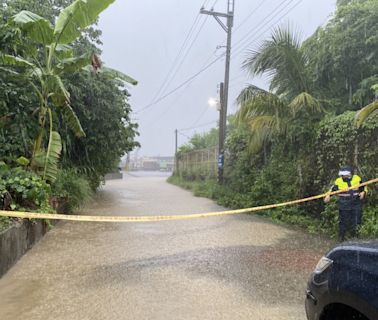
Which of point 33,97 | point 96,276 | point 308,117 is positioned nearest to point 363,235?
point 308,117

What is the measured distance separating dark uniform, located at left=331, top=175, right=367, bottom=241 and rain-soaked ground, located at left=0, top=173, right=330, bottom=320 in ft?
1.67

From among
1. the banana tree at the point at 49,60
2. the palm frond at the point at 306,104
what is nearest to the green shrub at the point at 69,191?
the banana tree at the point at 49,60

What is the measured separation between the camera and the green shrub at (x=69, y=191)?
10.3 meters

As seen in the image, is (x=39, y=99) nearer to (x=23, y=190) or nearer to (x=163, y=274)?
(x=23, y=190)

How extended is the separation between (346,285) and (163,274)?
11.3ft

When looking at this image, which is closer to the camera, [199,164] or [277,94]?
[277,94]

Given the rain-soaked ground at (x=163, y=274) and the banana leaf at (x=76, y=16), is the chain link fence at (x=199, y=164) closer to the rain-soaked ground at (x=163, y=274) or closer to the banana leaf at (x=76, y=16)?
the rain-soaked ground at (x=163, y=274)

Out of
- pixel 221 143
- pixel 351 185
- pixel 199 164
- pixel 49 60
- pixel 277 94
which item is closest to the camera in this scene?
pixel 351 185

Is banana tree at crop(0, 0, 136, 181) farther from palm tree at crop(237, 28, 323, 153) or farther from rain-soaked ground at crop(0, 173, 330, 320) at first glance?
palm tree at crop(237, 28, 323, 153)

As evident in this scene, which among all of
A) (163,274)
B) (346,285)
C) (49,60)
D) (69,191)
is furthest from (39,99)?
(346,285)

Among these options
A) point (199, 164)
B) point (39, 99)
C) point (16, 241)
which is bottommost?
point (16, 241)

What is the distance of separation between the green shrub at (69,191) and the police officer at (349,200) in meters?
6.21

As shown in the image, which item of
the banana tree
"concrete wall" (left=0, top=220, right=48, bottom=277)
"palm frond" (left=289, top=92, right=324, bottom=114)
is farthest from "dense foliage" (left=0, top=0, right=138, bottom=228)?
"palm frond" (left=289, top=92, right=324, bottom=114)

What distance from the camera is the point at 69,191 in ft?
36.0
